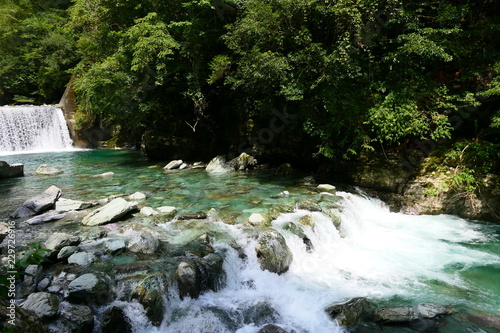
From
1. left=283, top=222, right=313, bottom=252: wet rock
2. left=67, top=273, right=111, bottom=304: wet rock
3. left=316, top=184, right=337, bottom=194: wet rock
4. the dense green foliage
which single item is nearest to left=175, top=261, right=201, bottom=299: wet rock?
left=67, top=273, right=111, bottom=304: wet rock

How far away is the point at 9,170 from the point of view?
11953 mm

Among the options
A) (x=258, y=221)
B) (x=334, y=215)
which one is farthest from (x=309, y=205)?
(x=258, y=221)

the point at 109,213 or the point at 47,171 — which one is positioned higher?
the point at 109,213

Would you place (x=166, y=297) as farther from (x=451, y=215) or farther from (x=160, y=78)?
(x=160, y=78)

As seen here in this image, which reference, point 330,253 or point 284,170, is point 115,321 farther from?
point 284,170

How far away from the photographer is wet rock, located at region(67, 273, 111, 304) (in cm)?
415

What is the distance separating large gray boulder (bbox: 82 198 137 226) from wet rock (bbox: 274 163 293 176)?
20.9 ft

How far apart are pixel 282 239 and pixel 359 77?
639 cm

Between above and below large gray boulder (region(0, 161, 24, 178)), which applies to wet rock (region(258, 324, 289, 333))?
below

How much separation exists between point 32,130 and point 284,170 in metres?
20.0

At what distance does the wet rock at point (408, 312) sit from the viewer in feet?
14.8

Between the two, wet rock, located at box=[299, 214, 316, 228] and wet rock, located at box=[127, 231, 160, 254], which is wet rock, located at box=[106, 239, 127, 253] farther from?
wet rock, located at box=[299, 214, 316, 228]

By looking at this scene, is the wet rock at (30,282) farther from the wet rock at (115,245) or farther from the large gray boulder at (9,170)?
the large gray boulder at (9,170)

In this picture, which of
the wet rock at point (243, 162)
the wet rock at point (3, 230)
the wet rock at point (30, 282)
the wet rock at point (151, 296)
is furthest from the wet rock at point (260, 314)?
the wet rock at point (243, 162)
